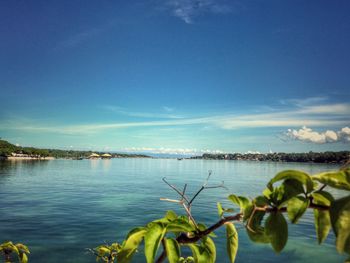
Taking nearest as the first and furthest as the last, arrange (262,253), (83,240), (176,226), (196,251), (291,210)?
(291,210)
(176,226)
(196,251)
(262,253)
(83,240)

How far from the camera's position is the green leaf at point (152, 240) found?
1026mm

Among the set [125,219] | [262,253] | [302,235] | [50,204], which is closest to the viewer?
[262,253]

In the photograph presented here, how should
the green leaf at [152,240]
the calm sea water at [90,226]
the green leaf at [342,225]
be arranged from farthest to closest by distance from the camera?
the calm sea water at [90,226] < the green leaf at [152,240] < the green leaf at [342,225]

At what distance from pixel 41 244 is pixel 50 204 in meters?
20.4

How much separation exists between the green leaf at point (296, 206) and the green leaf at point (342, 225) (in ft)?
0.45

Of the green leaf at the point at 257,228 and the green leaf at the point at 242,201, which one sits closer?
the green leaf at the point at 257,228

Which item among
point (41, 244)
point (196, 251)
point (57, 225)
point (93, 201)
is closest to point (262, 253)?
point (41, 244)

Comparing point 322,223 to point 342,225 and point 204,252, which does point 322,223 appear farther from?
point 204,252

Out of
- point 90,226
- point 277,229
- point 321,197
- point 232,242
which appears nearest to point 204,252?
point 232,242

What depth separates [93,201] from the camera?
158ft

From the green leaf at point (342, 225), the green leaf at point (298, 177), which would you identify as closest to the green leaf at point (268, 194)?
the green leaf at point (298, 177)

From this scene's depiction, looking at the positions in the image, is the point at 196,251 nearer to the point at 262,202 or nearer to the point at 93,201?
the point at 262,202

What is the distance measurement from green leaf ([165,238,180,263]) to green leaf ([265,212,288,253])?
376 mm

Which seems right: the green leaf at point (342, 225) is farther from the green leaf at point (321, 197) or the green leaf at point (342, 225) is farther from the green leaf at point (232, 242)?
the green leaf at point (232, 242)
